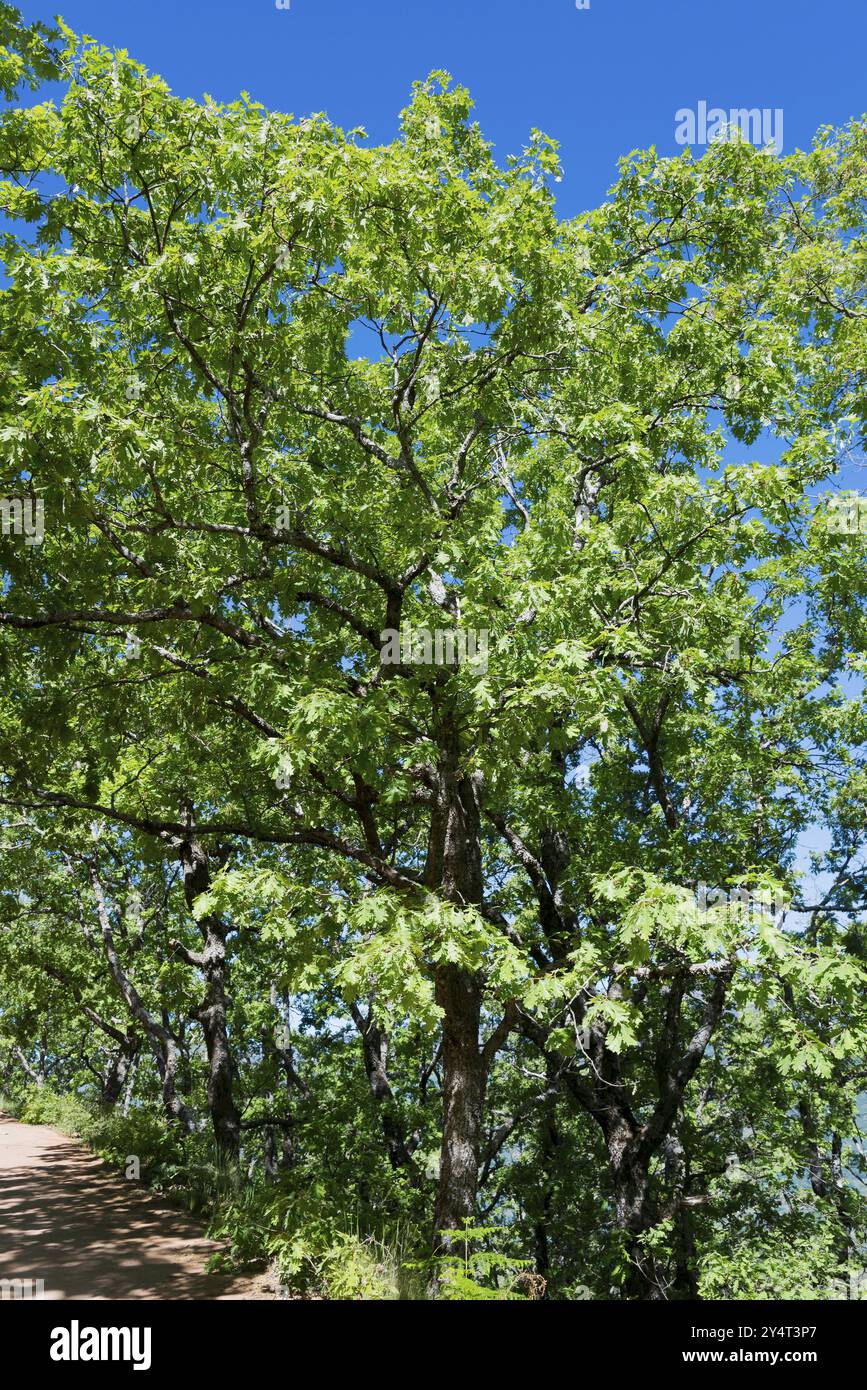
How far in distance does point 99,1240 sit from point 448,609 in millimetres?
7137

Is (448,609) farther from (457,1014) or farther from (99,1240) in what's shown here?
(99,1240)

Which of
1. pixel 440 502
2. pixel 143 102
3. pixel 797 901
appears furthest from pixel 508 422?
pixel 797 901

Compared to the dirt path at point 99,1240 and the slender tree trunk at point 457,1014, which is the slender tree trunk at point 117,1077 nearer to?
the dirt path at point 99,1240

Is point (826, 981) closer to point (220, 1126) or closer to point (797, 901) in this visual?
point (797, 901)

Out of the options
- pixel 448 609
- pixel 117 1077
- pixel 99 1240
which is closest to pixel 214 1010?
pixel 99 1240

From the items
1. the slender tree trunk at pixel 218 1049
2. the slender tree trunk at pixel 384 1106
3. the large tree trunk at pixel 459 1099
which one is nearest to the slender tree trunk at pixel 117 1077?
the slender tree trunk at pixel 384 1106

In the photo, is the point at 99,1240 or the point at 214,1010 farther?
the point at 214,1010

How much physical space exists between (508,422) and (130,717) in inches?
210

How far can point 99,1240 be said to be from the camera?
27.7 ft

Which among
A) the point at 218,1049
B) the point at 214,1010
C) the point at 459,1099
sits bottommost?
the point at 218,1049

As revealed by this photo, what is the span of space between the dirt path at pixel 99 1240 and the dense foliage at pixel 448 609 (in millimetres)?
548

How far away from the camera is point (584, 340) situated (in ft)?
27.7
